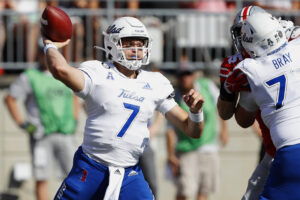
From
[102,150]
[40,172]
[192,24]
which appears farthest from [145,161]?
[192,24]

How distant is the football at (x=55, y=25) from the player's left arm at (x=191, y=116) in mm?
952

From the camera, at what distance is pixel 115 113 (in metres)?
5.25

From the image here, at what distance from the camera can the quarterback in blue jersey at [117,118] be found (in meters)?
5.23

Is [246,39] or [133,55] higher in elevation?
[246,39]

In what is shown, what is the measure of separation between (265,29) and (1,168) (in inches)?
231

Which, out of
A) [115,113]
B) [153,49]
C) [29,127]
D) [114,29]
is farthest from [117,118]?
[153,49]

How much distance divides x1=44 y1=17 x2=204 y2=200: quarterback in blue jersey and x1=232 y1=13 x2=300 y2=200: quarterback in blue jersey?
51cm

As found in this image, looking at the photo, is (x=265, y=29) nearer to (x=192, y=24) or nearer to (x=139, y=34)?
(x=139, y=34)

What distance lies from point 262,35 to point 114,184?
57.2 inches

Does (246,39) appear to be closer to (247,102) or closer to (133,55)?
(247,102)

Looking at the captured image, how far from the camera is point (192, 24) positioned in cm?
1056

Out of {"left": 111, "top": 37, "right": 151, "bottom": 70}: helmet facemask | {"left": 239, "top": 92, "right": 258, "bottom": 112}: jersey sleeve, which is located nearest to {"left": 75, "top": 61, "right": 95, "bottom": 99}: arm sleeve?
{"left": 111, "top": 37, "right": 151, "bottom": 70}: helmet facemask

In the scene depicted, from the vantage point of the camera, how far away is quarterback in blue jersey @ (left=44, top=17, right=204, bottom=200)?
17.1ft

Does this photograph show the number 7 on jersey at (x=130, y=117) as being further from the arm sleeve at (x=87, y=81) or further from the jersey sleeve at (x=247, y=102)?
the jersey sleeve at (x=247, y=102)
